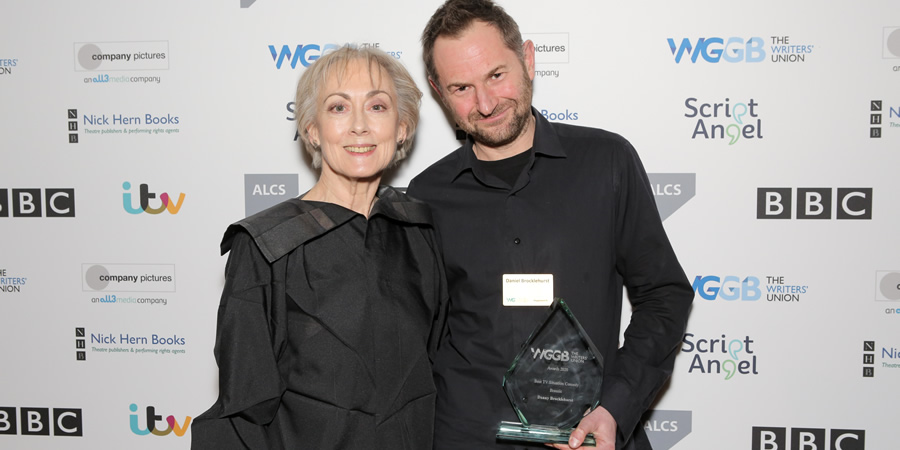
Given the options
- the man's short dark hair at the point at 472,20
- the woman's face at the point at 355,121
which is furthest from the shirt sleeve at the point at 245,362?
the man's short dark hair at the point at 472,20

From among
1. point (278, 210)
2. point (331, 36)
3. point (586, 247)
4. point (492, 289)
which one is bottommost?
point (492, 289)

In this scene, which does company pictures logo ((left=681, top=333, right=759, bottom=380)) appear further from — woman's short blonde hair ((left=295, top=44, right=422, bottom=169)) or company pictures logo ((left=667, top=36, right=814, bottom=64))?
woman's short blonde hair ((left=295, top=44, right=422, bottom=169))

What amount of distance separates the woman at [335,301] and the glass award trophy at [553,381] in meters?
0.25

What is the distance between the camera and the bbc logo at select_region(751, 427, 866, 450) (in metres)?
2.31

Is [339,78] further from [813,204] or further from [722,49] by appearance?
[813,204]

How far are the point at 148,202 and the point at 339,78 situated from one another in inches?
49.3

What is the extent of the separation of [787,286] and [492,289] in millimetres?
1190

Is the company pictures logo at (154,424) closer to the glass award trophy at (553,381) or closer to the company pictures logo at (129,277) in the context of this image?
the company pictures logo at (129,277)

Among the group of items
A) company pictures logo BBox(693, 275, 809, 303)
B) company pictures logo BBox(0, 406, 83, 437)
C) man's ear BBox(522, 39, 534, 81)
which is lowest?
company pictures logo BBox(0, 406, 83, 437)

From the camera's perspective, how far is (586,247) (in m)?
1.75

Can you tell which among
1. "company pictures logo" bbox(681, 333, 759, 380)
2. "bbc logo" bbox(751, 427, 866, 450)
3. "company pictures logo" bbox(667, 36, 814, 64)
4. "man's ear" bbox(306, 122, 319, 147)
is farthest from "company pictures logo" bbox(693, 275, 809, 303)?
"man's ear" bbox(306, 122, 319, 147)

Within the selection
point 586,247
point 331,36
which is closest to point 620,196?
point 586,247

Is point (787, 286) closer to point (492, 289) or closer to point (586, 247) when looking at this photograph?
point (586, 247)

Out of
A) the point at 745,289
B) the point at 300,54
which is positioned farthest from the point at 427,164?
the point at 745,289
